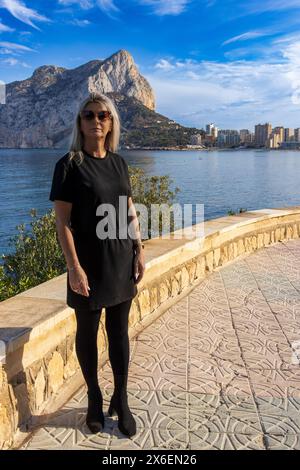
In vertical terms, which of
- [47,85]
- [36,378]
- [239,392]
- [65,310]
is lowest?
[239,392]

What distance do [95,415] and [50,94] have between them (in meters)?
148

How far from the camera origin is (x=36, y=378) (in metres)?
2.71

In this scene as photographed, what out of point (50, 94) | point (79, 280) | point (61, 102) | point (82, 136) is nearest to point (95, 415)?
point (79, 280)

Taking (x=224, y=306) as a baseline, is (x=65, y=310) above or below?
above

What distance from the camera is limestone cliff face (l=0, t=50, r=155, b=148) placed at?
134 m

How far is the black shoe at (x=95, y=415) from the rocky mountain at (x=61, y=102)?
112220mm

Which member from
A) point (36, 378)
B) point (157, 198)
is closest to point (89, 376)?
point (36, 378)

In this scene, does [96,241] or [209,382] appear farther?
[209,382]

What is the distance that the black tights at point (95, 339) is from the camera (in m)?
2.47

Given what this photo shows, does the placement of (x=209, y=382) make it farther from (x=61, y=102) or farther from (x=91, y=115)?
(x=61, y=102)

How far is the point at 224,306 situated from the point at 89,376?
2.37 m

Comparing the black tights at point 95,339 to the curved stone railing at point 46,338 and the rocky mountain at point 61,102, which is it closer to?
the curved stone railing at point 46,338

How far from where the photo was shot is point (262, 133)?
136 metres

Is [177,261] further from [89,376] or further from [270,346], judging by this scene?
[89,376]
